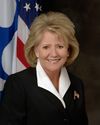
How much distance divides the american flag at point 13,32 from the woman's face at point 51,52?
3.12 feet

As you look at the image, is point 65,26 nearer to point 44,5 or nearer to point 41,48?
point 41,48

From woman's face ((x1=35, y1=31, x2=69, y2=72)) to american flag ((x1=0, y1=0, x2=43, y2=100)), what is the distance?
0.95 meters

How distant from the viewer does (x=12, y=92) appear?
1800mm

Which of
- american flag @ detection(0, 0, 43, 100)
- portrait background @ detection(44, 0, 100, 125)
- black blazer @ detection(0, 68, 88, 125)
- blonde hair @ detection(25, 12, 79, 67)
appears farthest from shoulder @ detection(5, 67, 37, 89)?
portrait background @ detection(44, 0, 100, 125)

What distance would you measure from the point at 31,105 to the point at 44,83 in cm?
13

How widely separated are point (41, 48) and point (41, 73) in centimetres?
13

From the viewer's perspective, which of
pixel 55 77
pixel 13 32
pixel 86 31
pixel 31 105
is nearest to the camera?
pixel 31 105

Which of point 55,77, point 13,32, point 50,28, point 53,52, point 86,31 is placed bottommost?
point 86,31

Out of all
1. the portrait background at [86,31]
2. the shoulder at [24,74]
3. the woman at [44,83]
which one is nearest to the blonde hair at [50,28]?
the woman at [44,83]

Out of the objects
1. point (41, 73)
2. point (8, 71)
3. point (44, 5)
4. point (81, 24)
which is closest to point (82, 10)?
point (81, 24)

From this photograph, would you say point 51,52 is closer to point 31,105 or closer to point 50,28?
point 50,28

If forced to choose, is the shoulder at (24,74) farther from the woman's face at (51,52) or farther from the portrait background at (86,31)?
the portrait background at (86,31)

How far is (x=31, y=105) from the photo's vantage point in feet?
5.99

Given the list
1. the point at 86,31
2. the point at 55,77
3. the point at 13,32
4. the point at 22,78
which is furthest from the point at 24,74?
the point at 86,31
